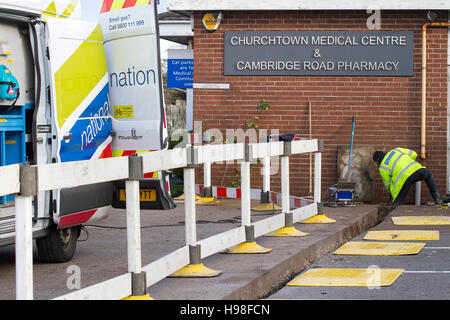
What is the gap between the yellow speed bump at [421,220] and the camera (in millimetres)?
12586

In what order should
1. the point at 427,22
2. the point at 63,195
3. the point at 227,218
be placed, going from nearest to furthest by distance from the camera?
the point at 63,195 < the point at 227,218 < the point at 427,22

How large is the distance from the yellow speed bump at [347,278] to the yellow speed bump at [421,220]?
426 cm

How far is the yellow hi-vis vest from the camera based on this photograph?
14734 mm

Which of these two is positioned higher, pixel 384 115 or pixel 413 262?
pixel 384 115

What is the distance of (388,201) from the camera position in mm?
15953

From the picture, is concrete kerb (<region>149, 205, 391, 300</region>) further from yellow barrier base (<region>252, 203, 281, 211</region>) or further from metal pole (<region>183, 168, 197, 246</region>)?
yellow barrier base (<region>252, 203, 281, 211</region>)

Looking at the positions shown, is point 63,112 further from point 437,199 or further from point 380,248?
point 437,199

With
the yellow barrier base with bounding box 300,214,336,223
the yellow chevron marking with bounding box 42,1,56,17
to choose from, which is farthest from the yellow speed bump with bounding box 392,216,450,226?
the yellow chevron marking with bounding box 42,1,56,17

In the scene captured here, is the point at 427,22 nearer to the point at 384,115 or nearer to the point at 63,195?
the point at 384,115

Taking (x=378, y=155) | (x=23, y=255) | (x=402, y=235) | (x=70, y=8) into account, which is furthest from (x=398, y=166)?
(x=23, y=255)

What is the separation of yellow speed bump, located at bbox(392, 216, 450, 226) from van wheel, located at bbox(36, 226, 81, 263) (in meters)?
5.49

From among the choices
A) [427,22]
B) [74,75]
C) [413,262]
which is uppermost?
[427,22]
